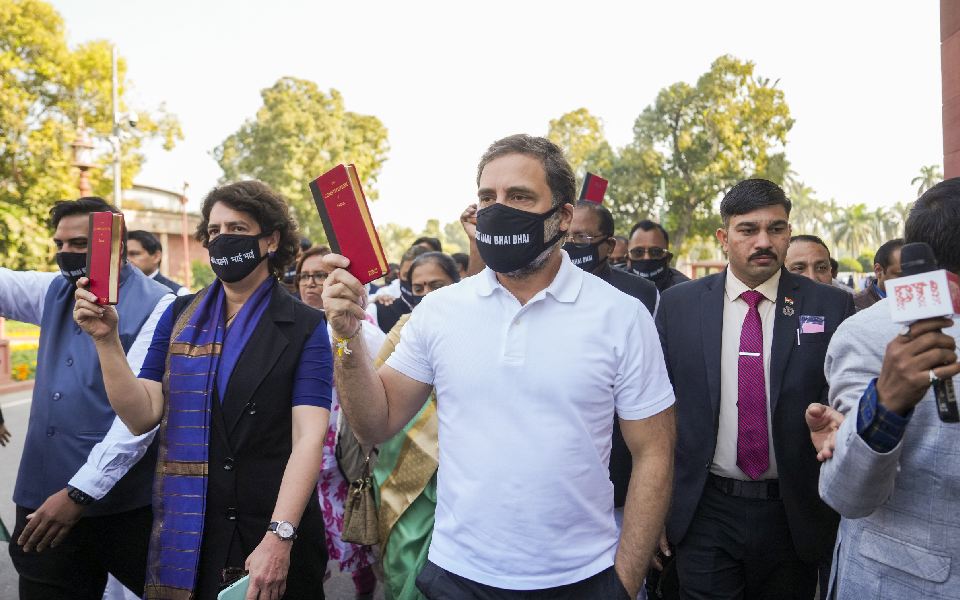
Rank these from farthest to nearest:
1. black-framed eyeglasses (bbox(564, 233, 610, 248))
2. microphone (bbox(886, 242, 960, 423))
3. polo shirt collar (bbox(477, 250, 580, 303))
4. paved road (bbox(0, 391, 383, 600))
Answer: paved road (bbox(0, 391, 383, 600)) < black-framed eyeglasses (bbox(564, 233, 610, 248)) < polo shirt collar (bbox(477, 250, 580, 303)) < microphone (bbox(886, 242, 960, 423))

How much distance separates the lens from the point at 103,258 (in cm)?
247

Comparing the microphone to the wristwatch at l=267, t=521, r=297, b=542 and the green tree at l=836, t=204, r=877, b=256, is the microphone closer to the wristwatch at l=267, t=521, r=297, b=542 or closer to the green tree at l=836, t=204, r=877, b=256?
the wristwatch at l=267, t=521, r=297, b=542

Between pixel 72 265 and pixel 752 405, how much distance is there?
2941 millimetres

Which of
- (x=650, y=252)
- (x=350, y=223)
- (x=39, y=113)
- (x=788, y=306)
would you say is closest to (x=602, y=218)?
(x=788, y=306)

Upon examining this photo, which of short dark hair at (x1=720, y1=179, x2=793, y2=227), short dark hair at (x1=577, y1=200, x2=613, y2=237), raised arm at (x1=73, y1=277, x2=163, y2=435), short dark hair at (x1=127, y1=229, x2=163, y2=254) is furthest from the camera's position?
short dark hair at (x1=127, y1=229, x2=163, y2=254)

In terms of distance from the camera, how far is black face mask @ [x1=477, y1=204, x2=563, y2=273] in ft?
6.91

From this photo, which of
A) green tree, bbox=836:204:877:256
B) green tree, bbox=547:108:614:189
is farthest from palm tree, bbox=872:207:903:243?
green tree, bbox=547:108:614:189

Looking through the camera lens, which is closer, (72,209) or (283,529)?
(283,529)

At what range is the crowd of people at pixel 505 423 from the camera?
1889 mm

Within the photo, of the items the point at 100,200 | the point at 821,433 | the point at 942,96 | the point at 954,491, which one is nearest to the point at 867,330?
the point at 821,433

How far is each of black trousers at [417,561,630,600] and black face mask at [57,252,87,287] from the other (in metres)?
1.99

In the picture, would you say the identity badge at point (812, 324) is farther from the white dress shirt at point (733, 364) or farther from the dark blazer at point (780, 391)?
the white dress shirt at point (733, 364)

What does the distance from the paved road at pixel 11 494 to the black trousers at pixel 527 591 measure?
303cm

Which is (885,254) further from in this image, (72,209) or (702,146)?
(702,146)
